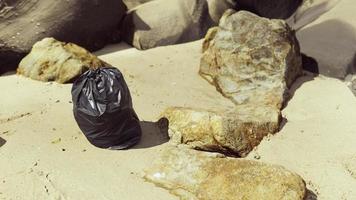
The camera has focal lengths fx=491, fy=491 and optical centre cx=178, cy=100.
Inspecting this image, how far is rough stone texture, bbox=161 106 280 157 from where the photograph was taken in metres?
3.38

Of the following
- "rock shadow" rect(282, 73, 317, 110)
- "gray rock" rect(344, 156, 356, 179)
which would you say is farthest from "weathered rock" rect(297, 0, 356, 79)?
"gray rock" rect(344, 156, 356, 179)

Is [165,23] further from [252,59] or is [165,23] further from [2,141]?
[2,141]

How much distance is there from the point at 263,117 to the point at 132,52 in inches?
77.9

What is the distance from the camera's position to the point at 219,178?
289cm

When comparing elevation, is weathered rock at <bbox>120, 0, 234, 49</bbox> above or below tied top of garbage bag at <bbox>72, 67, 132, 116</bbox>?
below

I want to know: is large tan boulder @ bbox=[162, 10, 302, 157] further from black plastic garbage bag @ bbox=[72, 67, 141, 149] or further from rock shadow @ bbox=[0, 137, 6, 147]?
rock shadow @ bbox=[0, 137, 6, 147]

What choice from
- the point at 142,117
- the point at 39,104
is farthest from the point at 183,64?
the point at 39,104

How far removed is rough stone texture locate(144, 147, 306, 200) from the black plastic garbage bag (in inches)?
15.9

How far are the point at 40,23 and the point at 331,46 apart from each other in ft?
9.17

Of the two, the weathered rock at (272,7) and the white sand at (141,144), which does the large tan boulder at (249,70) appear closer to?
the white sand at (141,144)

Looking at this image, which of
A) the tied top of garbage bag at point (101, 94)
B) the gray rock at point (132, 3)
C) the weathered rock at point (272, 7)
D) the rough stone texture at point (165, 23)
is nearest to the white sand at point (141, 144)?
the tied top of garbage bag at point (101, 94)

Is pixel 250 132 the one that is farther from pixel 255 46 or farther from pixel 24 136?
pixel 24 136

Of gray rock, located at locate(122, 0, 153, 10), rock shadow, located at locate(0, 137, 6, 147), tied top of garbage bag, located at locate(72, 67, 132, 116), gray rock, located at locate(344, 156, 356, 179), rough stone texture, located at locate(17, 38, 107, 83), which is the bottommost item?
gray rock, located at locate(122, 0, 153, 10)

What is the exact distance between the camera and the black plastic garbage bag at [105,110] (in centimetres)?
336
